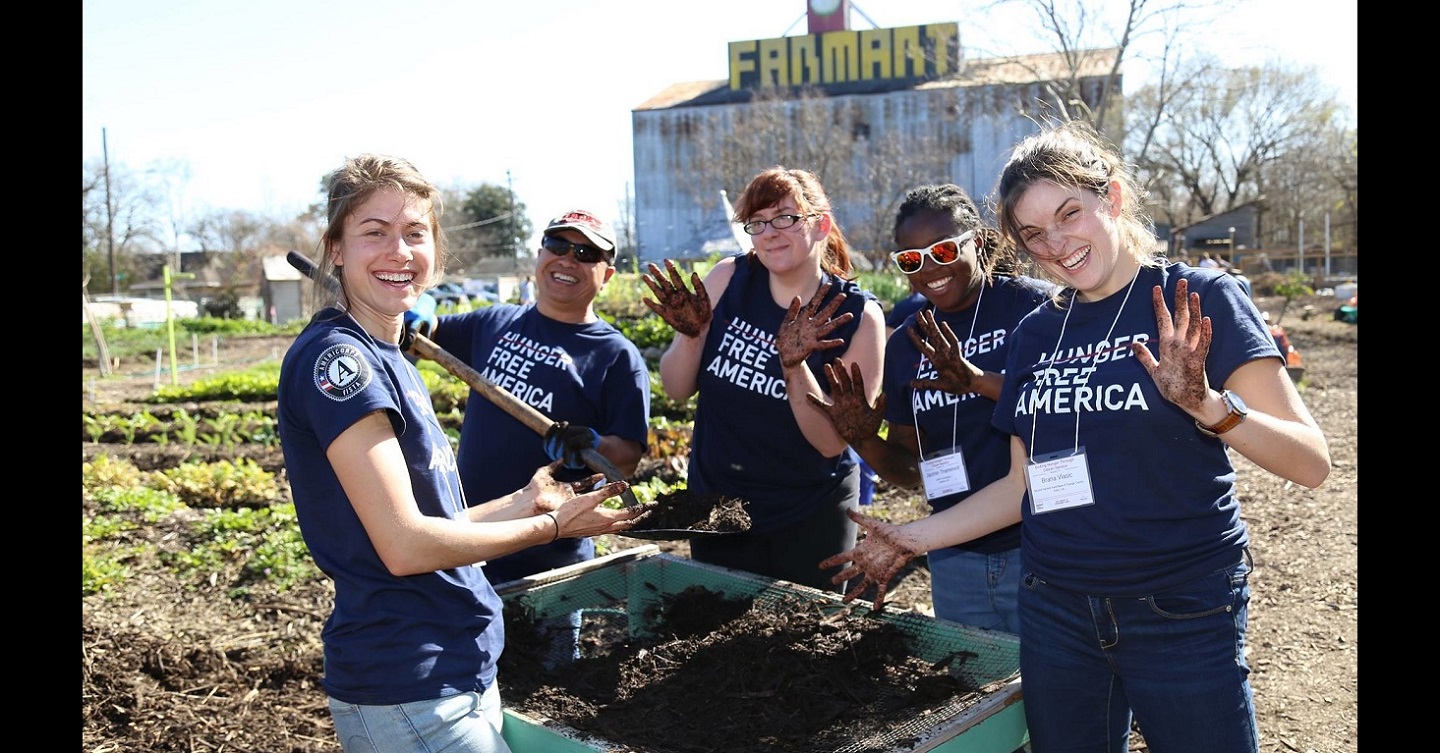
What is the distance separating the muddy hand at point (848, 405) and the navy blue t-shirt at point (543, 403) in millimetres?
701

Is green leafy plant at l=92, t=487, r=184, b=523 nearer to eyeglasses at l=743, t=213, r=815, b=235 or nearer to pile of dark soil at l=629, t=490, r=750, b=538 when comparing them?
pile of dark soil at l=629, t=490, r=750, b=538

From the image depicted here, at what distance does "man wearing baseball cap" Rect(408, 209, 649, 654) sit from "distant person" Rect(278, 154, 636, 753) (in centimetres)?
115

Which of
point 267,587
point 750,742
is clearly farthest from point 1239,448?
point 267,587

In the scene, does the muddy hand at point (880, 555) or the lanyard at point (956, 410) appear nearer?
the muddy hand at point (880, 555)

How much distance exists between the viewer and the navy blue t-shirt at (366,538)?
6.49ft

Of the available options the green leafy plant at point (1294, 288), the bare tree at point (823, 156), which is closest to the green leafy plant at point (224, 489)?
the green leafy plant at point (1294, 288)

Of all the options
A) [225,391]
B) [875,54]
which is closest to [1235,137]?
[875,54]

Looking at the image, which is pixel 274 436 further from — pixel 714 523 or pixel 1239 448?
pixel 1239 448

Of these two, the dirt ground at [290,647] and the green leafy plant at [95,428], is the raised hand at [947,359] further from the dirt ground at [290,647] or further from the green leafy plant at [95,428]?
the green leafy plant at [95,428]

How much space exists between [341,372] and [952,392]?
174 cm

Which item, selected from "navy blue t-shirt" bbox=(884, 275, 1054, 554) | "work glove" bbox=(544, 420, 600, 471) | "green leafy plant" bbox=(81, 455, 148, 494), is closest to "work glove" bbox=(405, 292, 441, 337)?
"work glove" bbox=(544, 420, 600, 471)

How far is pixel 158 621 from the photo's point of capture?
5238 millimetres

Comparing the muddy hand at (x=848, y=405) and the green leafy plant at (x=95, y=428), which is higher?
the muddy hand at (x=848, y=405)

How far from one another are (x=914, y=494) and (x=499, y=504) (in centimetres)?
558
